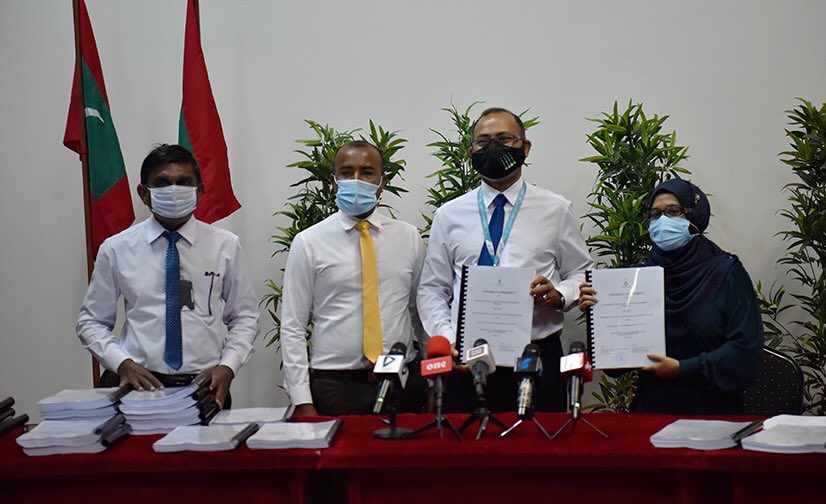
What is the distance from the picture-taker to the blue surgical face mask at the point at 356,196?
126 inches

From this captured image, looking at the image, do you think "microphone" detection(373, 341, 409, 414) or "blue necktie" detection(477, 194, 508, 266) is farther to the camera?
"blue necktie" detection(477, 194, 508, 266)

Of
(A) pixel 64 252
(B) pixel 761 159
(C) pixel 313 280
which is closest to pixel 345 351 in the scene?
(C) pixel 313 280

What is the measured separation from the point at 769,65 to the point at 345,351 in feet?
10.9

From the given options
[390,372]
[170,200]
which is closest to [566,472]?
[390,372]

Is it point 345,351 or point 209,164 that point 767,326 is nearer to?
point 345,351

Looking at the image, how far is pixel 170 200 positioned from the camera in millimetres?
2986

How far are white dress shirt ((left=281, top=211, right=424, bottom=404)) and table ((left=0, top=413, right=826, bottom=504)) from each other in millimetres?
870

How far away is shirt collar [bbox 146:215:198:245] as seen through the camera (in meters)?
3.05

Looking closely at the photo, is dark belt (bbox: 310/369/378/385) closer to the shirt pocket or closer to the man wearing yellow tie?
the man wearing yellow tie

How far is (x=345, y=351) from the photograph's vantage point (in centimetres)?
316

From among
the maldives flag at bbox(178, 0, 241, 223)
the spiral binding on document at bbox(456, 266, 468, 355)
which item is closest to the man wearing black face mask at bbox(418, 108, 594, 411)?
the spiral binding on document at bbox(456, 266, 468, 355)

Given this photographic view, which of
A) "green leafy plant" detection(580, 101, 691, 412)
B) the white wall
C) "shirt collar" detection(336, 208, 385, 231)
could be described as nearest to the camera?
"shirt collar" detection(336, 208, 385, 231)

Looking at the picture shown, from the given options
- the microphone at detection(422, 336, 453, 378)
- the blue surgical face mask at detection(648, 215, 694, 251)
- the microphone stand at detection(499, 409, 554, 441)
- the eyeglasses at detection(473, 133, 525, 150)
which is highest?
the eyeglasses at detection(473, 133, 525, 150)

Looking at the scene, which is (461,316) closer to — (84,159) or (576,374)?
(576,374)
